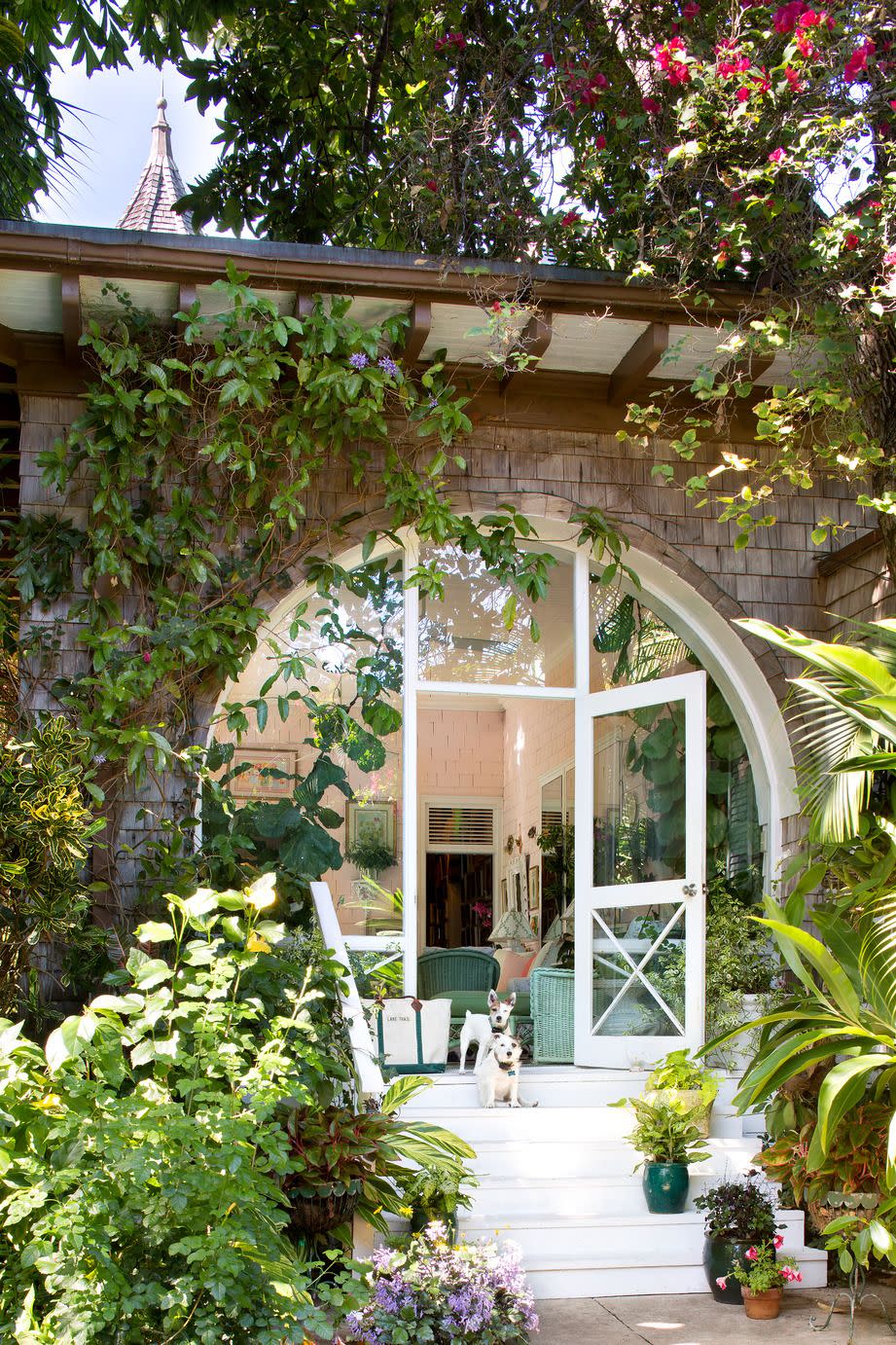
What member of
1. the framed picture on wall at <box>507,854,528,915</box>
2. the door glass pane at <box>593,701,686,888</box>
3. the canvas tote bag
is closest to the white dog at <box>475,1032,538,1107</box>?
the canvas tote bag

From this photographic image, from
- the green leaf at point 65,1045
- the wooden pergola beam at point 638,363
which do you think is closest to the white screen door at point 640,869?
the wooden pergola beam at point 638,363

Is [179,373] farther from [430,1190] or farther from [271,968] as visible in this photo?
[430,1190]

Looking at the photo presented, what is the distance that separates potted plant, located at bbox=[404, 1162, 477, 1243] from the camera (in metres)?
4.16

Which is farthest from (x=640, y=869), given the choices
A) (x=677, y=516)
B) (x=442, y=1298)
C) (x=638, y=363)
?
(x=442, y=1298)

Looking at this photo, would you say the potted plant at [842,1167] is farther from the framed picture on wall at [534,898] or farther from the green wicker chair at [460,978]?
the framed picture on wall at [534,898]

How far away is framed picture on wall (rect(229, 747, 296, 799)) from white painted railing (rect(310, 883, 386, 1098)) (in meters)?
0.71

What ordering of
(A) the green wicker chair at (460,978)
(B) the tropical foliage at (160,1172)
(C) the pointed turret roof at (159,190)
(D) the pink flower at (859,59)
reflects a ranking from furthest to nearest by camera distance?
(C) the pointed turret roof at (159,190) < (A) the green wicker chair at (460,978) < (D) the pink flower at (859,59) < (B) the tropical foliage at (160,1172)

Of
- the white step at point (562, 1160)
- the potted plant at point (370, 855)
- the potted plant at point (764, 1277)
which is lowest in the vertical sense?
the potted plant at point (764, 1277)

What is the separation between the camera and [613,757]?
631 cm

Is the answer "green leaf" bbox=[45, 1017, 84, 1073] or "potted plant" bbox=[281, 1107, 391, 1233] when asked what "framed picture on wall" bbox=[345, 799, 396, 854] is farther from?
"green leaf" bbox=[45, 1017, 84, 1073]

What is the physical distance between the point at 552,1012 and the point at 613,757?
4.12 feet

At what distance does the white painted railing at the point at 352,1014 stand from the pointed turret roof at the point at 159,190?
799 centimetres

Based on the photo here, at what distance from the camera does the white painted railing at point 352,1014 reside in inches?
173

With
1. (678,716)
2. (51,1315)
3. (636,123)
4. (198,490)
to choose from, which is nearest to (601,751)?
(678,716)
